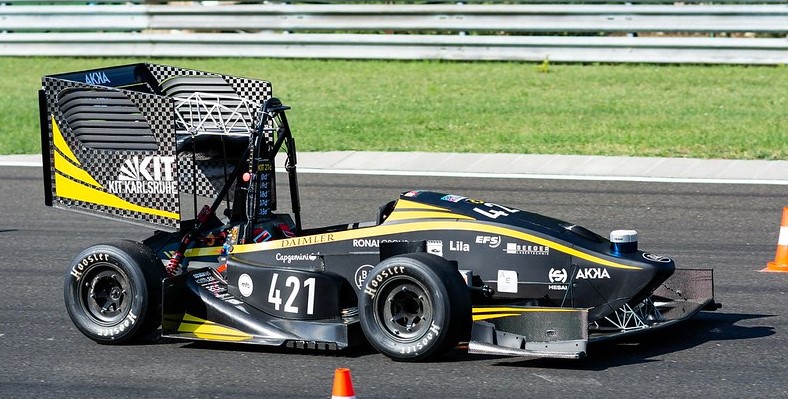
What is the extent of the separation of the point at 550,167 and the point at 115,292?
742 cm

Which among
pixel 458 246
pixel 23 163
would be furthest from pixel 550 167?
pixel 458 246

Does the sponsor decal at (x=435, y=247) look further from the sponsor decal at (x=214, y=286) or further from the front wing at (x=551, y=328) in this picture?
the sponsor decal at (x=214, y=286)

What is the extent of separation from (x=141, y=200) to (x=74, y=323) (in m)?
0.89

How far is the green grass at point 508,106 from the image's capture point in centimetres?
1606

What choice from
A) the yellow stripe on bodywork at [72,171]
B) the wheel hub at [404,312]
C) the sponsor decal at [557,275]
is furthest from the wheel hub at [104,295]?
the sponsor decal at [557,275]

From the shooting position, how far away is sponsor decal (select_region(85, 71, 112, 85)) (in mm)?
8730

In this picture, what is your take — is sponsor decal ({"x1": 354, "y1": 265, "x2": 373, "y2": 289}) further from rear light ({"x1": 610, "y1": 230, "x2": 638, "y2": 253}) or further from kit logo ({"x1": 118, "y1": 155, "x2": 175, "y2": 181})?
rear light ({"x1": 610, "y1": 230, "x2": 638, "y2": 253})

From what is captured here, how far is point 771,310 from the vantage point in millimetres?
8891

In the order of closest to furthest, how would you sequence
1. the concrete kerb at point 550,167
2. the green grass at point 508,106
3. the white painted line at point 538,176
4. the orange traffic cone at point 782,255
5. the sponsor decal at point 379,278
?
the sponsor decal at point 379,278 → the orange traffic cone at point 782,255 → the white painted line at point 538,176 → the concrete kerb at point 550,167 → the green grass at point 508,106

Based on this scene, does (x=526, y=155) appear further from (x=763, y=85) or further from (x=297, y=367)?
(x=297, y=367)

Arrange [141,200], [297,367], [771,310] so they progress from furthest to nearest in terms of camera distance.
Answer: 1. [771,310]
2. [141,200]
3. [297,367]

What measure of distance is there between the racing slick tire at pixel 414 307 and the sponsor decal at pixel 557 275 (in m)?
0.57

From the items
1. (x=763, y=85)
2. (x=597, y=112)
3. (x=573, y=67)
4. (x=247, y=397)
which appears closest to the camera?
(x=247, y=397)

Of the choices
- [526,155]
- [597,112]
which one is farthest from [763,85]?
[526,155]
